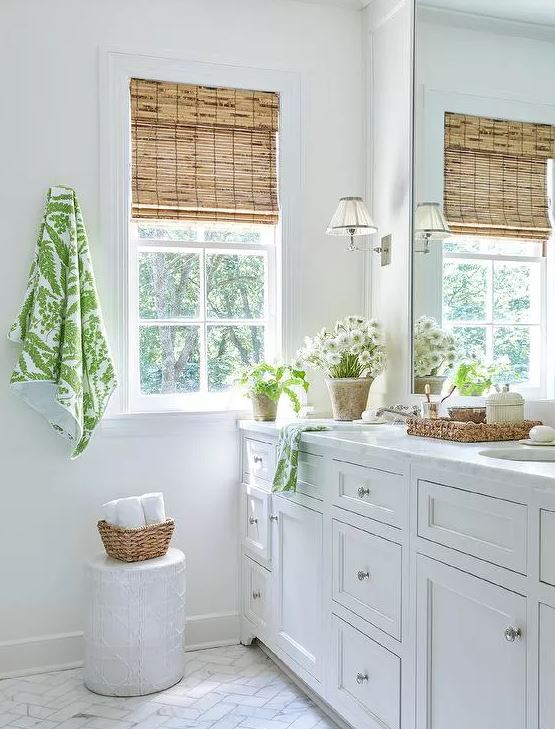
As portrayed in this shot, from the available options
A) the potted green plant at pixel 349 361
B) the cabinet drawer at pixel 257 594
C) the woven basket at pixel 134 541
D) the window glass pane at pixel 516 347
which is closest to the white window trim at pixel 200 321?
the potted green plant at pixel 349 361

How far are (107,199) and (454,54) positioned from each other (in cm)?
139

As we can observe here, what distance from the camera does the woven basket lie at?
9.23ft

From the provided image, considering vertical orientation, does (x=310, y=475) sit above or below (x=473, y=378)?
below

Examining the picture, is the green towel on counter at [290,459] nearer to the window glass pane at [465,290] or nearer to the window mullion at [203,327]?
the window glass pane at [465,290]

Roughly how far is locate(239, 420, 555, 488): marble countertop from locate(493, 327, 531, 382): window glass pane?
279 millimetres

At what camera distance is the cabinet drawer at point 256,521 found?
2.96 meters

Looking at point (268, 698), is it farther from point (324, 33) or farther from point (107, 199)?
point (324, 33)

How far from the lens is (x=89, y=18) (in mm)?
3086

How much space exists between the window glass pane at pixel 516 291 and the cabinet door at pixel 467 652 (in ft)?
2.93

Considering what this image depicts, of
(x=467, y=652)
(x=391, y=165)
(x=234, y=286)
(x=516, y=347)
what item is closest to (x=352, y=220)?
(x=391, y=165)

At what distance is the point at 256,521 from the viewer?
3.08m

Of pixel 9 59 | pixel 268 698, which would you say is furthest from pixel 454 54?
pixel 268 698

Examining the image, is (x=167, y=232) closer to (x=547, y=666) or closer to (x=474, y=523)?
(x=474, y=523)

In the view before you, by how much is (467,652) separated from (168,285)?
2029 millimetres
